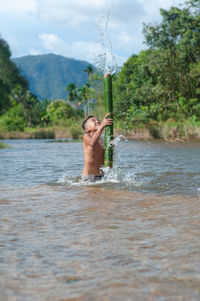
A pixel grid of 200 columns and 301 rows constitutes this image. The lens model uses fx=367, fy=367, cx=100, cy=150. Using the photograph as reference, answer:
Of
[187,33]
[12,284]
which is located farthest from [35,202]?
[187,33]

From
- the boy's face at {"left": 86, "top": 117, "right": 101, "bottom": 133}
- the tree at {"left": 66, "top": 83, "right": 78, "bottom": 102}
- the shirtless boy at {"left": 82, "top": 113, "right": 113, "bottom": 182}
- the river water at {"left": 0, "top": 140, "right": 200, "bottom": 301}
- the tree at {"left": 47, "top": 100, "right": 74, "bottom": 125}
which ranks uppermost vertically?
the tree at {"left": 66, "top": 83, "right": 78, "bottom": 102}

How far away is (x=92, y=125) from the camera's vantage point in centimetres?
651

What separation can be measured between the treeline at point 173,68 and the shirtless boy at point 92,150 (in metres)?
23.7

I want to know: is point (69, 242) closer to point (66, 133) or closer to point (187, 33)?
point (187, 33)

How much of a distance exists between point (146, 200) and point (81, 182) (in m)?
2.05

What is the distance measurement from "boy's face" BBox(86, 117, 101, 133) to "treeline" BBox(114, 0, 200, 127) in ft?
78.2

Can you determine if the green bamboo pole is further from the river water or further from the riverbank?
the riverbank

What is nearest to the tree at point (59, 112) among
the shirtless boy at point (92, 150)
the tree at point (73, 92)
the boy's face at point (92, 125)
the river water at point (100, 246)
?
the tree at point (73, 92)

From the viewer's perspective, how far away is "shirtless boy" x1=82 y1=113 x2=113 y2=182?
6.49 metres

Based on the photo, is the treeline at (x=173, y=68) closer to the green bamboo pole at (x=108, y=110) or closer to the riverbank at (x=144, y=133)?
the riverbank at (x=144, y=133)

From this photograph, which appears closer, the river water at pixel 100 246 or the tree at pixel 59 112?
the river water at pixel 100 246

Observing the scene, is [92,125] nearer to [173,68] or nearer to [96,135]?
[96,135]

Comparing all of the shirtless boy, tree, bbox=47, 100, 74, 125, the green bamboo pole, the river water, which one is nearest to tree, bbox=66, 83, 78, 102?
tree, bbox=47, 100, 74, 125

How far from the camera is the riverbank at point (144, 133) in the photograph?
25.7 m
